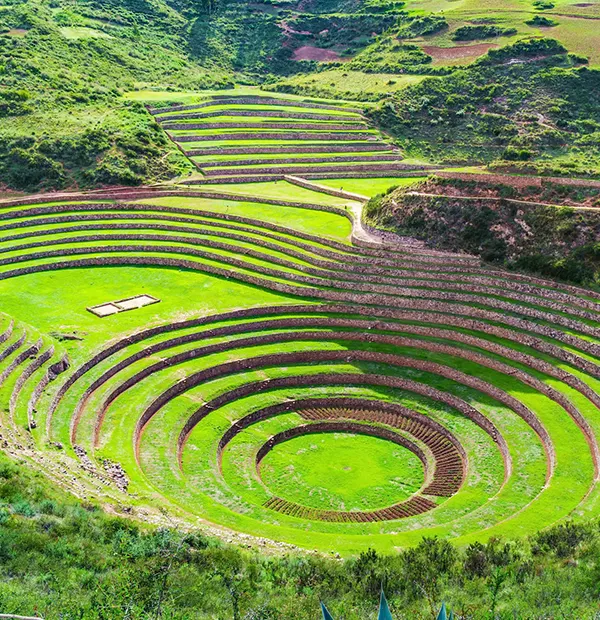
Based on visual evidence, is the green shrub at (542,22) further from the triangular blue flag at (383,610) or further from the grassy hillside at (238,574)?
the triangular blue flag at (383,610)

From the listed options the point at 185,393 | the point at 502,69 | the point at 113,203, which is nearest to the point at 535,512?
the point at 185,393

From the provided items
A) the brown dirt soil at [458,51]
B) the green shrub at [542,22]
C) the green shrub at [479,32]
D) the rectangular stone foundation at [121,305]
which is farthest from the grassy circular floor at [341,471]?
the green shrub at [542,22]

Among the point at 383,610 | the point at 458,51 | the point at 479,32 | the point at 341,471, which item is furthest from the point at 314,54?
the point at 383,610

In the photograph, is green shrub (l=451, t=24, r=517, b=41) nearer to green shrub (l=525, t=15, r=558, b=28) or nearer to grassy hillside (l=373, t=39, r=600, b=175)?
green shrub (l=525, t=15, r=558, b=28)

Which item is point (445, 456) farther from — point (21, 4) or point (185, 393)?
point (21, 4)

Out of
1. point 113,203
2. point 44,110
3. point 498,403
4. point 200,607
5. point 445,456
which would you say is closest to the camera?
point 200,607
